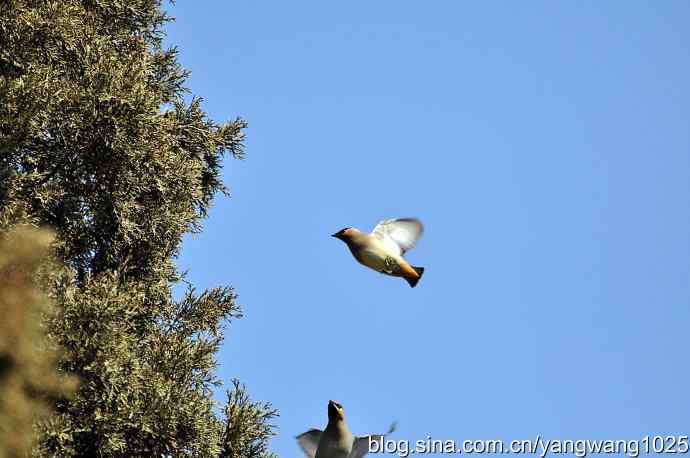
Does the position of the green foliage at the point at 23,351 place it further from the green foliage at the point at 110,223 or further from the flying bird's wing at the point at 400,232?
the flying bird's wing at the point at 400,232

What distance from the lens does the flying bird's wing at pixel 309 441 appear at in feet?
49.0

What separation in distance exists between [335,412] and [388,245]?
2.83 meters

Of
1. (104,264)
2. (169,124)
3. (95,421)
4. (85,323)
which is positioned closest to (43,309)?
(85,323)

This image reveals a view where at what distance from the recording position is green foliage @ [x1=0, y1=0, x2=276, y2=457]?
16.0m

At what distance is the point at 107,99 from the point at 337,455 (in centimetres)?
708

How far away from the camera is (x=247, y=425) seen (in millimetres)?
17609

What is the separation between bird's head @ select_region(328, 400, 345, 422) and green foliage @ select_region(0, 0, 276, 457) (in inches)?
121

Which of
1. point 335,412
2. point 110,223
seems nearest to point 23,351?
point 335,412

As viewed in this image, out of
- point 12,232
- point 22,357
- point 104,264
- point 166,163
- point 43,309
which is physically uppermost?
point 166,163

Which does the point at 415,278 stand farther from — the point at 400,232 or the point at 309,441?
the point at 309,441

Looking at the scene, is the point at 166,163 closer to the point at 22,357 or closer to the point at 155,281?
the point at 155,281

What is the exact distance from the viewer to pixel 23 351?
13227 millimetres

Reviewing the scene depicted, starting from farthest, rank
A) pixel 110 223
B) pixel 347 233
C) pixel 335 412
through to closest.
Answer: pixel 110 223, pixel 335 412, pixel 347 233

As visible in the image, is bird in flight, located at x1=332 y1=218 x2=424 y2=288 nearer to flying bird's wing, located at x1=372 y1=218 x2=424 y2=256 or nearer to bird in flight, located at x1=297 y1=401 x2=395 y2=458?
flying bird's wing, located at x1=372 y1=218 x2=424 y2=256
